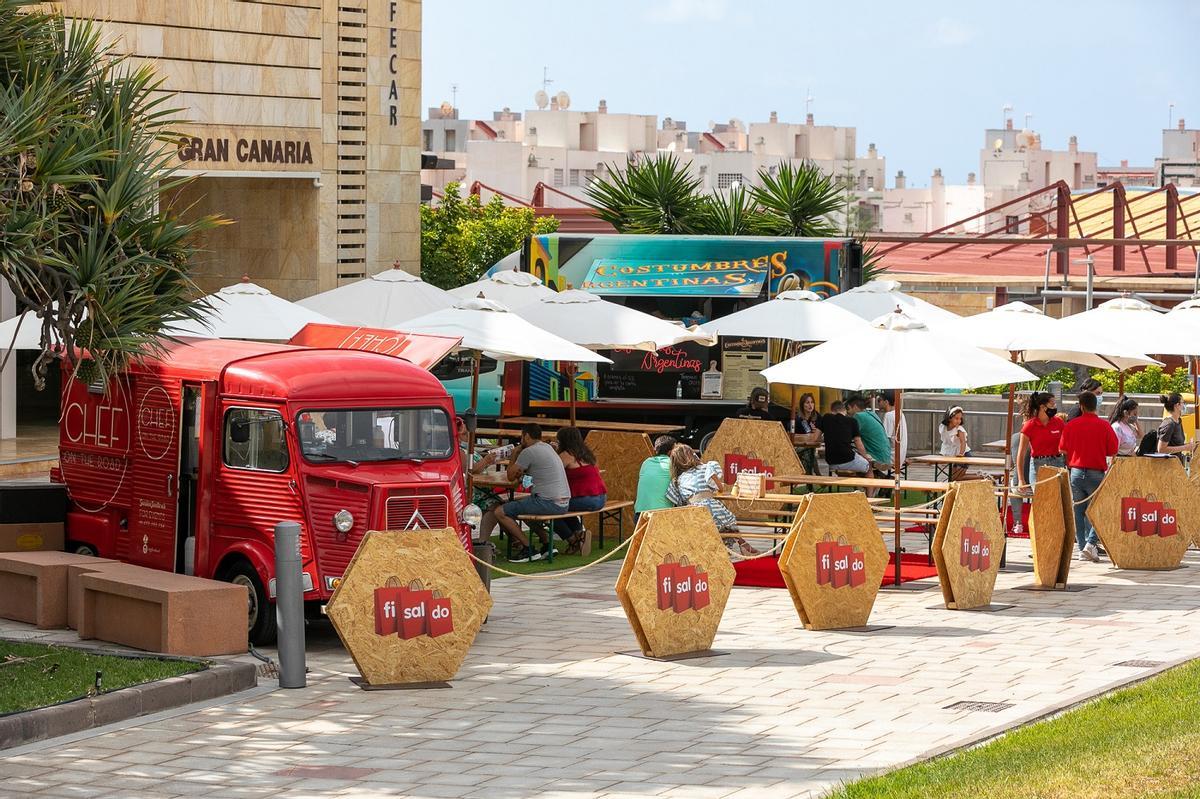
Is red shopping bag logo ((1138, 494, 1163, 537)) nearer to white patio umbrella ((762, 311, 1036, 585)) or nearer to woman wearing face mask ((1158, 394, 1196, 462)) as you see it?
white patio umbrella ((762, 311, 1036, 585))

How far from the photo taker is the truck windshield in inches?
496

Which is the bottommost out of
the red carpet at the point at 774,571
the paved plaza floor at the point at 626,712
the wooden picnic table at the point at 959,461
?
the paved plaza floor at the point at 626,712

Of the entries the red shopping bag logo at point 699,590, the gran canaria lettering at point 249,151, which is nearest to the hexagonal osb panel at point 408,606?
the red shopping bag logo at point 699,590

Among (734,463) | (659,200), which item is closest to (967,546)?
(734,463)

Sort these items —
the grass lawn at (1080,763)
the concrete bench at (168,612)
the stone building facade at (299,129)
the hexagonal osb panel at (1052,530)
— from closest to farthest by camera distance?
the grass lawn at (1080,763), the concrete bench at (168,612), the hexagonal osb panel at (1052,530), the stone building facade at (299,129)

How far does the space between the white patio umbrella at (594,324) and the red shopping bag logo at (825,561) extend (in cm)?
594

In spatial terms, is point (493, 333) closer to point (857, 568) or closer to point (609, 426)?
point (609, 426)

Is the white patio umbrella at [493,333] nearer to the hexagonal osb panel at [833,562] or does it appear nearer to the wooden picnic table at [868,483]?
the wooden picnic table at [868,483]

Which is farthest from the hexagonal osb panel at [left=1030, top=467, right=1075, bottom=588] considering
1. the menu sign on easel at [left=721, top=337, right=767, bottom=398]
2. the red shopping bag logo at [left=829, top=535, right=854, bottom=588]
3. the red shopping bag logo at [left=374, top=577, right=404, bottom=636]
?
the menu sign on easel at [left=721, top=337, right=767, bottom=398]

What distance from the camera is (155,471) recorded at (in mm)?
13438

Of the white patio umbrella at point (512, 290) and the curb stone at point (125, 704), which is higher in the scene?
the white patio umbrella at point (512, 290)

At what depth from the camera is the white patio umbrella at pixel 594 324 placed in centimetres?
1912

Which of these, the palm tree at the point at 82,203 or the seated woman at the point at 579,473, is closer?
the palm tree at the point at 82,203

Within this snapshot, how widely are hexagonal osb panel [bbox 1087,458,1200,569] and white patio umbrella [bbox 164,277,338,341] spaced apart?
25.9 ft
